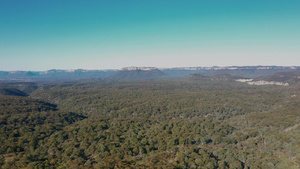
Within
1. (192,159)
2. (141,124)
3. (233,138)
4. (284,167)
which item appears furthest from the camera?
(141,124)

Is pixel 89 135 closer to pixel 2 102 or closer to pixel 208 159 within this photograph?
pixel 208 159

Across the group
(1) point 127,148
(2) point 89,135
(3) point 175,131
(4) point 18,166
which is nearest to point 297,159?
(3) point 175,131

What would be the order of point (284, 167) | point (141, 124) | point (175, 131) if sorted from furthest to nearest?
point (141, 124) < point (175, 131) < point (284, 167)

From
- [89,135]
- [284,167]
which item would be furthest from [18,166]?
[284,167]

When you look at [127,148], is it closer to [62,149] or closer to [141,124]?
[62,149]

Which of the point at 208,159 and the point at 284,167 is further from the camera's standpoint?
the point at 208,159

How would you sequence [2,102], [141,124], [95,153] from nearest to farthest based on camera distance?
[95,153] < [141,124] < [2,102]

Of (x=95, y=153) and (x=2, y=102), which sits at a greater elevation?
(x=2, y=102)

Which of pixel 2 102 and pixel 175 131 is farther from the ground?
pixel 2 102

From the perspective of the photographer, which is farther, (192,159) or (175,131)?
(175,131)
